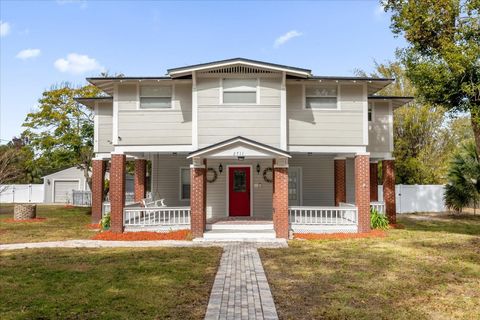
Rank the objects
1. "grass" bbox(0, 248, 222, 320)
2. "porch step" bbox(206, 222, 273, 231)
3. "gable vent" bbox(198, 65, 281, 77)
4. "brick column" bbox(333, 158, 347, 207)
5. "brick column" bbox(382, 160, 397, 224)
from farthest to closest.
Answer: "brick column" bbox(333, 158, 347, 207) < "brick column" bbox(382, 160, 397, 224) < "porch step" bbox(206, 222, 273, 231) < "gable vent" bbox(198, 65, 281, 77) < "grass" bbox(0, 248, 222, 320)

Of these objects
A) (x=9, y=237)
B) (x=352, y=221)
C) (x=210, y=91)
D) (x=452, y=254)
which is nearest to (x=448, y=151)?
(x=352, y=221)

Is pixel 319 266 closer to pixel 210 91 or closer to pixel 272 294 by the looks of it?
pixel 272 294

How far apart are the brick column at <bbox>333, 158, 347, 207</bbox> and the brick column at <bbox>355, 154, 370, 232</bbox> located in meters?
3.47

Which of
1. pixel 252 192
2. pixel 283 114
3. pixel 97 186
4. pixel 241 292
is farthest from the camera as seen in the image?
pixel 97 186

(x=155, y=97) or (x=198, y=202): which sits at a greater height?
(x=155, y=97)

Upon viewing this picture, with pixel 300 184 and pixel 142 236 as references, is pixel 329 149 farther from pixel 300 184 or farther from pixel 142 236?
pixel 142 236

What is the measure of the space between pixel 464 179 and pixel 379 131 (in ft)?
20.1

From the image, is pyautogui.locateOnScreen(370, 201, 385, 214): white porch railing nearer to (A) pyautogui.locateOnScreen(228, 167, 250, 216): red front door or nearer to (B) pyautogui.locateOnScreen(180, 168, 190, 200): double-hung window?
(A) pyautogui.locateOnScreen(228, 167, 250, 216): red front door

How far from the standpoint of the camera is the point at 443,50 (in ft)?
42.8

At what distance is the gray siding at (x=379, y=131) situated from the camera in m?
17.6

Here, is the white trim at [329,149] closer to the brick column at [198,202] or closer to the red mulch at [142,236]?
the brick column at [198,202]

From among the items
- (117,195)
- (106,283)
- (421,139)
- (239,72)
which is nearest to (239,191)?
(117,195)

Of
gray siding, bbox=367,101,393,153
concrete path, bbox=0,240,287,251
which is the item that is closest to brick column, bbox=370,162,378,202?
gray siding, bbox=367,101,393,153

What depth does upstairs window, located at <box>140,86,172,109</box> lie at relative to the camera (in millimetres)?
15594
